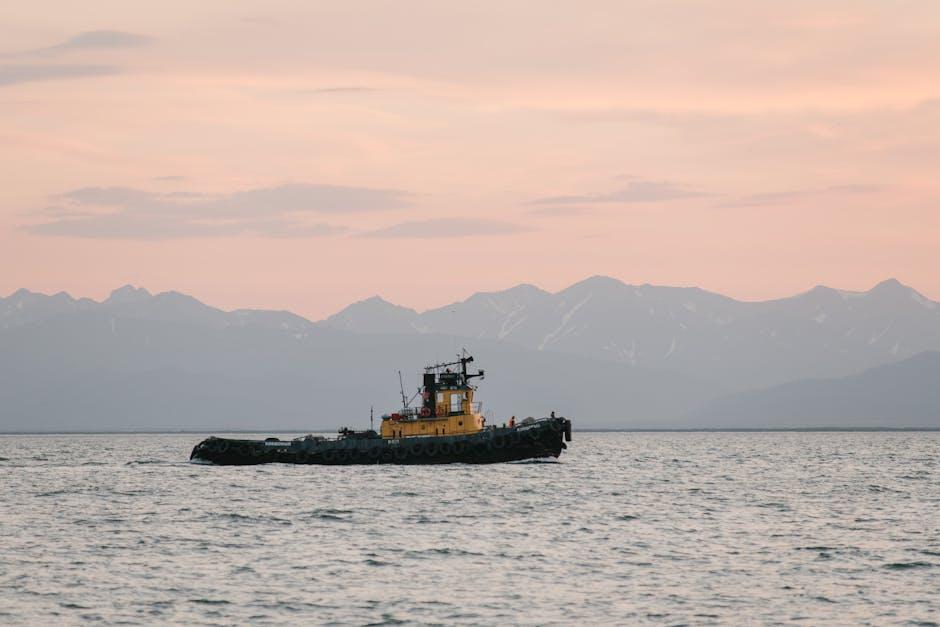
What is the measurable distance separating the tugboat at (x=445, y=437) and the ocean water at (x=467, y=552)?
768 centimetres

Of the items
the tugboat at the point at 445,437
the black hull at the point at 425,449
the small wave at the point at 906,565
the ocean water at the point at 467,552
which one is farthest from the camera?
the black hull at the point at 425,449

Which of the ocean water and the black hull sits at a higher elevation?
the black hull

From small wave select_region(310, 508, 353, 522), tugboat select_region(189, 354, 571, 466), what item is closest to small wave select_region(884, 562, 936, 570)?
small wave select_region(310, 508, 353, 522)

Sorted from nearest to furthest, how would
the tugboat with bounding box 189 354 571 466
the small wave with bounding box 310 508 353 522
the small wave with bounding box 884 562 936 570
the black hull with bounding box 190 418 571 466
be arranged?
the small wave with bounding box 884 562 936 570, the small wave with bounding box 310 508 353 522, the tugboat with bounding box 189 354 571 466, the black hull with bounding box 190 418 571 466

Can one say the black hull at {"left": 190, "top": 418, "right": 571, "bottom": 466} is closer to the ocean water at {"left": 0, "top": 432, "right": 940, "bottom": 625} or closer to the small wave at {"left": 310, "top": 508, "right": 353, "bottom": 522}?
the ocean water at {"left": 0, "top": 432, "right": 940, "bottom": 625}

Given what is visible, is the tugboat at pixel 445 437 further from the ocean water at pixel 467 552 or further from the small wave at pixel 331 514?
the small wave at pixel 331 514

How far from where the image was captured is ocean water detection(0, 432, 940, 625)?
134 feet

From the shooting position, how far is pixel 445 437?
10156 cm

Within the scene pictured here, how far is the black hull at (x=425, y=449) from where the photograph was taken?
102 metres

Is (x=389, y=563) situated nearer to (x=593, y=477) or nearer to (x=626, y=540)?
(x=626, y=540)

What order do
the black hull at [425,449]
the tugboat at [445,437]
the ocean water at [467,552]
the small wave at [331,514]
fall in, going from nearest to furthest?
the ocean water at [467,552] < the small wave at [331,514] < the tugboat at [445,437] < the black hull at [425,449]

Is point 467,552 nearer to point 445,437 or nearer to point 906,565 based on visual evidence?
point 906,565

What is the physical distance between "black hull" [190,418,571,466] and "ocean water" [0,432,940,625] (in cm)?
766

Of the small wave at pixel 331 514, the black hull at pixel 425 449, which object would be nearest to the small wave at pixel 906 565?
the small wave at pixel 331 514
